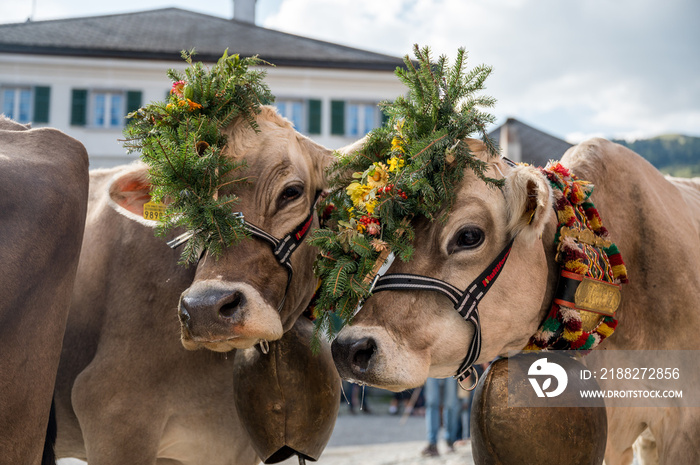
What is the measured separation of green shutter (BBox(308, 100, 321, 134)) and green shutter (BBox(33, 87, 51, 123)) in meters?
9.24

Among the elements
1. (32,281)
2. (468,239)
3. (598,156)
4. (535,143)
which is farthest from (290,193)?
(535,143)

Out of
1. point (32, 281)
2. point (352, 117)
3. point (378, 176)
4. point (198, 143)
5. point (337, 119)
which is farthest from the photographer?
point (352, 117)

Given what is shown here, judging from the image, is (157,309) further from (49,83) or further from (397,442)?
(49,83)

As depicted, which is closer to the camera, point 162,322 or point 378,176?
point 378,176

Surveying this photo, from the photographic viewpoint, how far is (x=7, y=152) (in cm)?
308

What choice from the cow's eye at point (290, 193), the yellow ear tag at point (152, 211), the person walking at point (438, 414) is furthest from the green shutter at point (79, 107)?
the cow's eye at point (290, 193)

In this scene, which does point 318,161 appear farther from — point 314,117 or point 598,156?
point 314,117

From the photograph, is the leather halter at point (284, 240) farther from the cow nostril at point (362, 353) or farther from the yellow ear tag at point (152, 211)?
the cow nostril at point (362, 353)

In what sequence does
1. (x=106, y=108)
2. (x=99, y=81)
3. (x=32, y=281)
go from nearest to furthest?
(x=32, y=281)
(x=99, y=81)
(x=106, y=108)

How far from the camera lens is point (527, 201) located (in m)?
3.05

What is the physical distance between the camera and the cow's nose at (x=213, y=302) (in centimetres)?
301

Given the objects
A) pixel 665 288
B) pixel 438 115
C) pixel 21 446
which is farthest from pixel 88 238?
pixel 665 288

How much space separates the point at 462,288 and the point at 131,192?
2.04 m

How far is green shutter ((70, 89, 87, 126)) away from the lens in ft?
81.6
